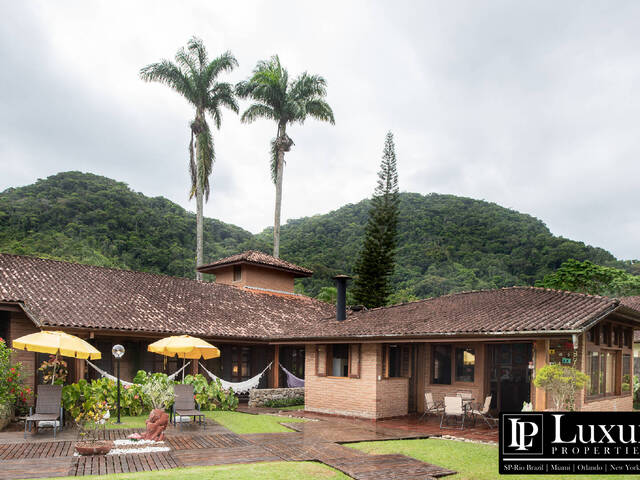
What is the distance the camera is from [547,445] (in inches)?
255

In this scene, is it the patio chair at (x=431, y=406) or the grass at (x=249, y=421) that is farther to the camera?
the patio chair at (x=431, y=406)

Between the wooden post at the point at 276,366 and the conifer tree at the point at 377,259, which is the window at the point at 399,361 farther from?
the conifer tree at the point at 377,259

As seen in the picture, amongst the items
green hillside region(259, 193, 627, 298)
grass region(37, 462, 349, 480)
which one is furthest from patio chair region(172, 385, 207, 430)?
green hillside region(259, 193, 627, 298)

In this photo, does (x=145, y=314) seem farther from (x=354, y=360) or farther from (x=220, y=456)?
(x=220, y=456)

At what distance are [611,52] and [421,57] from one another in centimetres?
575

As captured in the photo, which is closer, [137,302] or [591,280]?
[137,302]

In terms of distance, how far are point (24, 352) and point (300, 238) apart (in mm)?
25672

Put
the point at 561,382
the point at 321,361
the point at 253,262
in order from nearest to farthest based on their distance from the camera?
1. the point at 561,382
2. the point at 321,361
3. the point at 253,262

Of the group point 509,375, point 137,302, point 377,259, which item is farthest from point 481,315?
point 377,259

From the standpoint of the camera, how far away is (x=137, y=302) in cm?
1720

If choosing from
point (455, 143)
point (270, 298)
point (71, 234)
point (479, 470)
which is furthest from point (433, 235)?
point (479, 470)

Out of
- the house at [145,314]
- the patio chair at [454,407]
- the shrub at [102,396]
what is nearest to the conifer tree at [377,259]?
the house at [145,314]

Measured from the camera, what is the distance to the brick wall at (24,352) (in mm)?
14148

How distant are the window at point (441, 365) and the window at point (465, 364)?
281 millimetres
